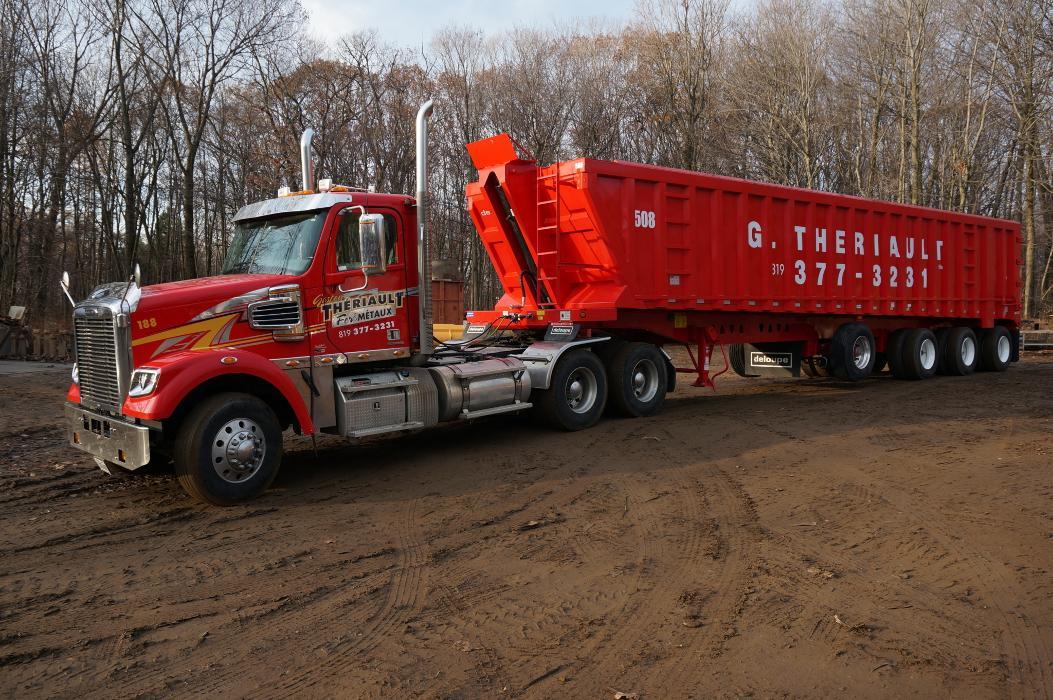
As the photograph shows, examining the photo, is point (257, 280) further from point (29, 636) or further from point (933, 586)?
point (933, 586)

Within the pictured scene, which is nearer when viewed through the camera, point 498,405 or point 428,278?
point 428,278

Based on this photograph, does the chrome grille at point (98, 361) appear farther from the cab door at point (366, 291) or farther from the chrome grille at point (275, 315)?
the cab door at point (366, 291)

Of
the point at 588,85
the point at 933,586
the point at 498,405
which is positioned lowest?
the point at 933,586

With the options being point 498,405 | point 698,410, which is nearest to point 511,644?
point 498,405

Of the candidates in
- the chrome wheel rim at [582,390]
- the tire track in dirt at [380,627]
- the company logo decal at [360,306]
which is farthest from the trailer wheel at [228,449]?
the chrome wheel rim at [582,390]

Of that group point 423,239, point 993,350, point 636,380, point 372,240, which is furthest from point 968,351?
point 372,240

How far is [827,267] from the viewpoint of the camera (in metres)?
12.9

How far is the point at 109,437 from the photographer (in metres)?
6.32

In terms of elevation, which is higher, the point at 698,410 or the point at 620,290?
the point at 620,290

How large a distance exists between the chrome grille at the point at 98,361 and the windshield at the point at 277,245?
1400 mm

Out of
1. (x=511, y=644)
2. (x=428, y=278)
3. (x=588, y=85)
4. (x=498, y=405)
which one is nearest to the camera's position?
(x=511, y=644)

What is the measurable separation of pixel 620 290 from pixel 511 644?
261 inches

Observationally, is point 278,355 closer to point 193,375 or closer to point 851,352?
point 193,375

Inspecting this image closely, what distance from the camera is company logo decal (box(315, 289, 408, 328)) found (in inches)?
290
